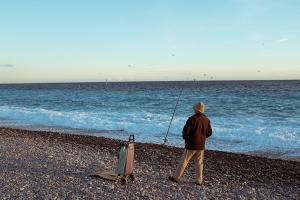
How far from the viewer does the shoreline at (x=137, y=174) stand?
855cm

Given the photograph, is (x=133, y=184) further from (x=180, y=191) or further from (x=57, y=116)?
(x=57, y=116)

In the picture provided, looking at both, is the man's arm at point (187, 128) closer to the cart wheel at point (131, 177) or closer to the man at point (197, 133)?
the man at point (197, 133)

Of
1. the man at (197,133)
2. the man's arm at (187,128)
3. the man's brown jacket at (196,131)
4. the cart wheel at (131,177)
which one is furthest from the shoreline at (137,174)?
the man's arm at (187,128)

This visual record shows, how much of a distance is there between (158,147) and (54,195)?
300 inches

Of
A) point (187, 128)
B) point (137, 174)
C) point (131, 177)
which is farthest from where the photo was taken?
point (137, 174)

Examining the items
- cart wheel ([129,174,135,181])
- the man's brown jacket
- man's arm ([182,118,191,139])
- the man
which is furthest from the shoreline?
man's arm ([182,118,191,139])

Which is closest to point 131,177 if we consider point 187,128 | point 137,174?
point 137,174

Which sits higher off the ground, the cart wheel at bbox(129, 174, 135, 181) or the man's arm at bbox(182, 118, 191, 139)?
the man's arm at bbox(182, 118, 191, 139)

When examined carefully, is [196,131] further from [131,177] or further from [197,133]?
[131,177]

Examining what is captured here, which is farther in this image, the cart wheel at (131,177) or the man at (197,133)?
the cart wheel at (131,177)

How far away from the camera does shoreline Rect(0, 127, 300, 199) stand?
28.0 feet

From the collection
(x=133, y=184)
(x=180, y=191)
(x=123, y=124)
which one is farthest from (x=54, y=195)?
(x=123, y=124)

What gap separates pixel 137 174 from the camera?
400 inches

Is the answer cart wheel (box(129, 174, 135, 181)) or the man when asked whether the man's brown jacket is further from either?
cart wheel (box(129, 174, 135, 181))
